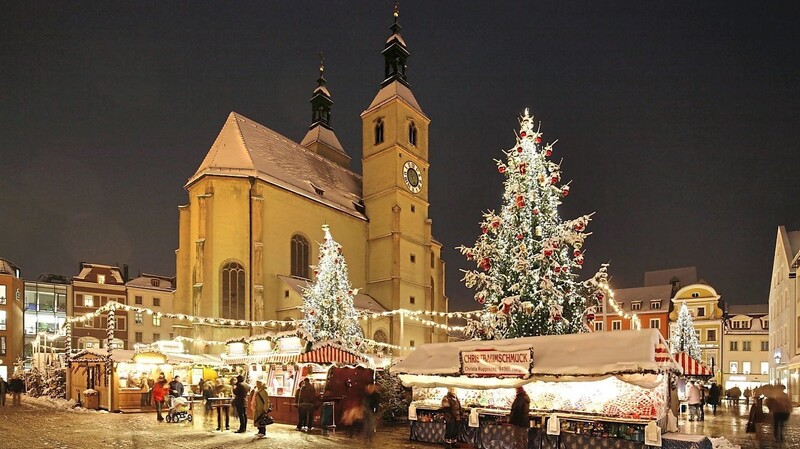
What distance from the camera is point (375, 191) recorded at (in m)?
49.1

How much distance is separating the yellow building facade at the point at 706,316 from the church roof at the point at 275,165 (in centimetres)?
3362

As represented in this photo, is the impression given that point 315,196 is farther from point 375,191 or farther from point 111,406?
point 111,406

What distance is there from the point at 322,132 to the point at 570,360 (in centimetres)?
5002

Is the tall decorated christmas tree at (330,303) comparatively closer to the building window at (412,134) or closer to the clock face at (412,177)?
the clock face at (412,177)

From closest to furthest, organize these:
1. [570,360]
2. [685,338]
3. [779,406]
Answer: [570,360] < [779,406] < [685,338]

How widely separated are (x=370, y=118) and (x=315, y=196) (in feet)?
37.4

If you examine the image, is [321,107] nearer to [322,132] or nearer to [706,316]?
[322,132]

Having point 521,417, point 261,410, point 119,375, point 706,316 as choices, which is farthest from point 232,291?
point 706,316

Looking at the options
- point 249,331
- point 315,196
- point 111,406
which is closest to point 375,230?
point 315,196

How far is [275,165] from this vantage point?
4238cm

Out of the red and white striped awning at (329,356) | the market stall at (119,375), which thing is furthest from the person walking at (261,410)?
the market stall at (119,375)

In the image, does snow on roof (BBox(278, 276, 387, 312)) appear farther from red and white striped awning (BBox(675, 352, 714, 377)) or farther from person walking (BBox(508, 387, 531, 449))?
person walking (BBox(508, 387, 531, 449))

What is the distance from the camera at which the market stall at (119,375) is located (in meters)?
22.7

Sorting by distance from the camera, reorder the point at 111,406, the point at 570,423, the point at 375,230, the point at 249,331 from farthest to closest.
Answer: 1. the point at 375,230
2. the point at 249,331
3. the point at 111,406
4. the point at 570,423
